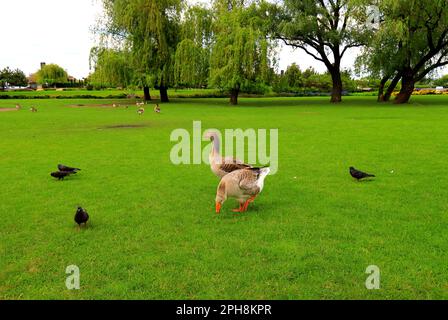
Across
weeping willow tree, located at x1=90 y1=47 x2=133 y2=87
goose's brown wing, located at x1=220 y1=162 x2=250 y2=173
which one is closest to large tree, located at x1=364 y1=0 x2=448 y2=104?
weeping willow tree, located at x1=90 y1=47 x2=133 y2=87

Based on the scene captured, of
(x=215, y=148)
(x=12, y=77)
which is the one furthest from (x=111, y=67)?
(x=12, y=77)

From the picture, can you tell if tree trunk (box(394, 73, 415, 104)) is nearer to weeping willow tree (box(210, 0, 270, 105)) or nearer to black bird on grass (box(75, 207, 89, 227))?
weeping willow tree (box(210, 0, 270, 105))

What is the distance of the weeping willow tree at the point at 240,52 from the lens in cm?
3841

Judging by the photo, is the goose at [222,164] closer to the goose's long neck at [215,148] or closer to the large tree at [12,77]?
the goose's long neck at [215,148]

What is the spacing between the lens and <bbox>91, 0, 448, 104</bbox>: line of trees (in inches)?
1508

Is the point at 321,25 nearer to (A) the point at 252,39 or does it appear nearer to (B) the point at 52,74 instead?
(A) the point at 252,39

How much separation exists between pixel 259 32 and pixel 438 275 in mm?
36812

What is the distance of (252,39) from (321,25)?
917cm

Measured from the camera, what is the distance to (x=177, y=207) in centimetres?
788

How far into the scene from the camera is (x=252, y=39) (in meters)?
38.0

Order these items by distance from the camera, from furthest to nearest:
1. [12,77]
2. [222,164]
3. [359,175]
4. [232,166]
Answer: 1. [12,77]
2. [359,175]
3. [222,164]
4. [232,166]

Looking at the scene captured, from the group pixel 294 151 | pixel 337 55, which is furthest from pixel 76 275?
pixel 337 55

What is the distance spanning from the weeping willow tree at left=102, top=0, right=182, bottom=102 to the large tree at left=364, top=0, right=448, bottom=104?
21.3 meters

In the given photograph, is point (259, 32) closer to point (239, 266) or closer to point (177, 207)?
point (177, 207)
